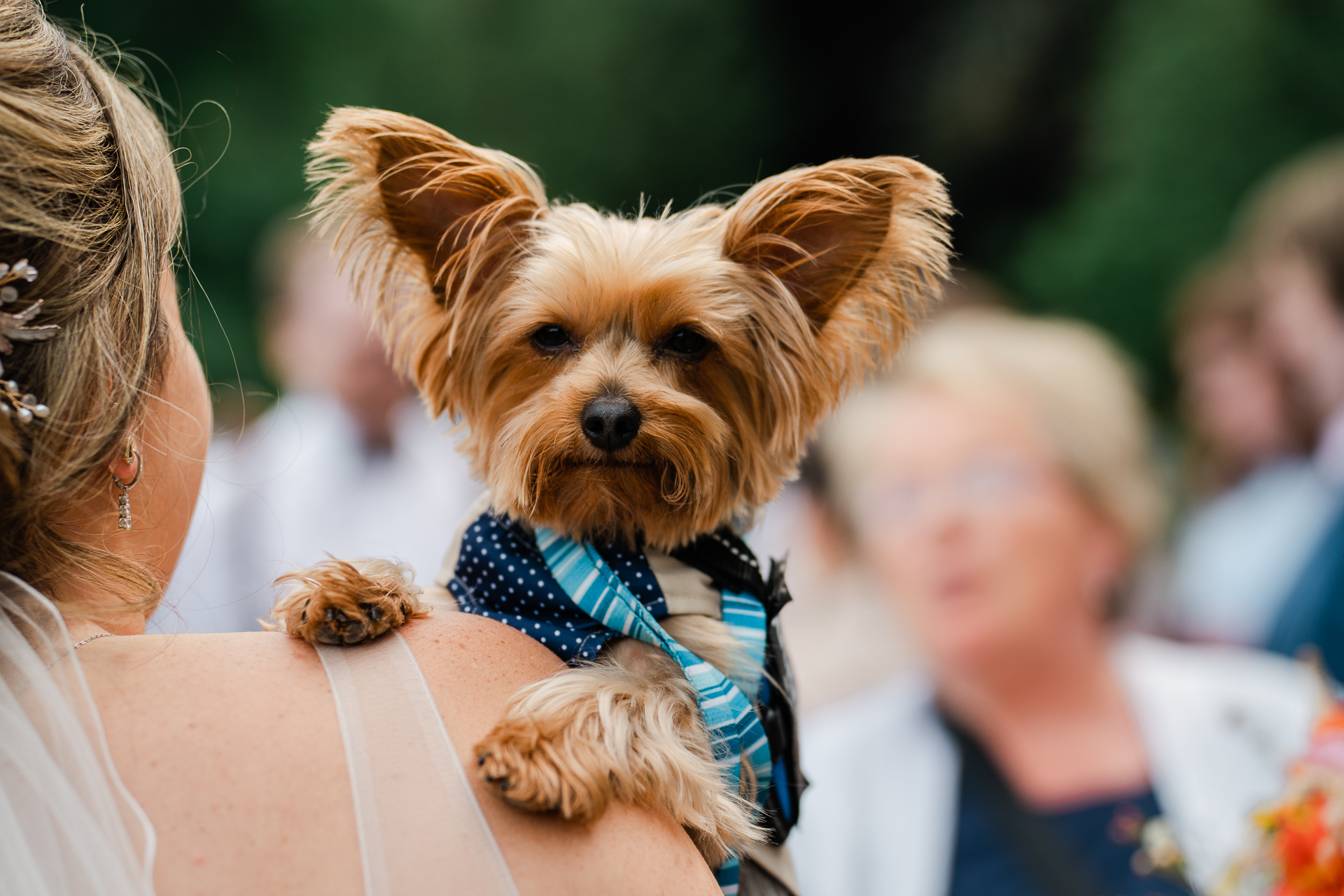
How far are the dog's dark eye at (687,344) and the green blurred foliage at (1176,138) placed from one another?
457 inches

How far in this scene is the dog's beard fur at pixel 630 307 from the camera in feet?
6.49

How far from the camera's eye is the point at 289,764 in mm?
1405

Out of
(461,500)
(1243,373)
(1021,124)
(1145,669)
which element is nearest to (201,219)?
(461,500)

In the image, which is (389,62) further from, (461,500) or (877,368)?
(877,368)

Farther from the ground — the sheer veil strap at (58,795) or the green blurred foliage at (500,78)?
the sheer veil strap at (58,795)

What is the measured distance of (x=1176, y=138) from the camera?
12016mm

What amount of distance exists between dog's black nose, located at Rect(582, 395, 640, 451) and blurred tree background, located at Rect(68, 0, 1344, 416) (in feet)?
39.0

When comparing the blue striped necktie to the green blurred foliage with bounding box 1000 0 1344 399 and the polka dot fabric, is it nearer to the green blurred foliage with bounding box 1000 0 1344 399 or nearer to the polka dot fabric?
the polka dot fabric

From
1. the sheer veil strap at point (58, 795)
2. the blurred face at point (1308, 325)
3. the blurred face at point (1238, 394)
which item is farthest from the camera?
the blurred face at point (1238, 394)

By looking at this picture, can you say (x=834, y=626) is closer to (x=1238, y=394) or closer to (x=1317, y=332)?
(x=1317, y=332)

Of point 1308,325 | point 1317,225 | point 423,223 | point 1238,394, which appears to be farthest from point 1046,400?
point 1238,394

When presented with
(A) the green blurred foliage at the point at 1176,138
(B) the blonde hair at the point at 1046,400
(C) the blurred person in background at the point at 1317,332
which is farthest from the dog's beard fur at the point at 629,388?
(A) the green blurred foliage at the point at 1176,138

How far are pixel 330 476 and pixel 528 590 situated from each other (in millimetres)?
4072

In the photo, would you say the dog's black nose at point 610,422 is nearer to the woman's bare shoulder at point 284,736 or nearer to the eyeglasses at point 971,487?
the woman's bare shoulder at point 284,736
